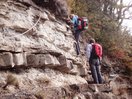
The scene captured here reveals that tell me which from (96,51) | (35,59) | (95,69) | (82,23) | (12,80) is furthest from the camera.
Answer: (82,23)

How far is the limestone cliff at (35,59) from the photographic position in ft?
30.1

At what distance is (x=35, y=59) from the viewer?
10.3 m

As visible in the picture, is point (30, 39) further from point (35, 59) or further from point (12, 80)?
point (12, 80)

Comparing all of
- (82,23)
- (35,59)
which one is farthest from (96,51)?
(35,59)

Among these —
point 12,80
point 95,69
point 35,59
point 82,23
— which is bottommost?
point 95,69

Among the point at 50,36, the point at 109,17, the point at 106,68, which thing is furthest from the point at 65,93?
the point at 109,17

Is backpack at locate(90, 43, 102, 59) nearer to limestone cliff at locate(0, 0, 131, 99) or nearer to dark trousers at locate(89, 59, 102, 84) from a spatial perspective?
dark trousers at locate(89, 59, 102, 84)

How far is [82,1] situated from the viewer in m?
18.9

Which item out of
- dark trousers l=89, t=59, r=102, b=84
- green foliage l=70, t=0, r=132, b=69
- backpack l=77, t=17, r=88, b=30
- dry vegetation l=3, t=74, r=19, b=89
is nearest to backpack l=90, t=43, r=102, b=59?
dark trousers l=89, t=59, r=102, b=84

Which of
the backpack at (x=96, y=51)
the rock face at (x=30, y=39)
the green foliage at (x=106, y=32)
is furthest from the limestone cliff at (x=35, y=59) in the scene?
the green foliage at (x=106, y=32)

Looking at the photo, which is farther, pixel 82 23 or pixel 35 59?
pixel 82 23

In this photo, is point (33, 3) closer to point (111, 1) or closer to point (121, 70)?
point (121, 70)

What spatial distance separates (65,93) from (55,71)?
5.83 feet

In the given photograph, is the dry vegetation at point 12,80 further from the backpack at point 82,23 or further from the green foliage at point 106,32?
the green foliage at point 106,32
